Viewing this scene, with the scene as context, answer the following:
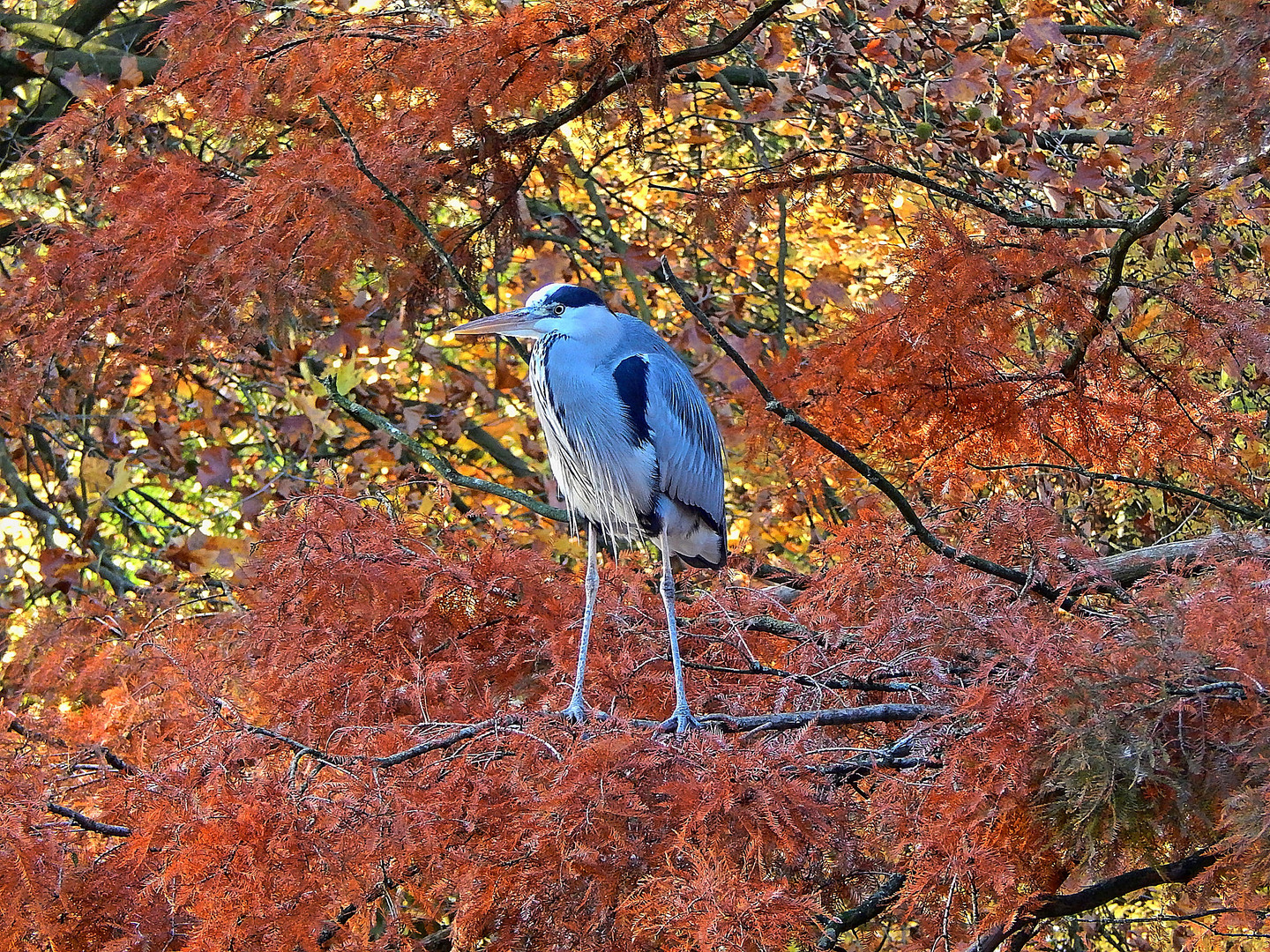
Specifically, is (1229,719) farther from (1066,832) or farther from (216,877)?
(216,877)

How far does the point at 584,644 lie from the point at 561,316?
37.5 inches

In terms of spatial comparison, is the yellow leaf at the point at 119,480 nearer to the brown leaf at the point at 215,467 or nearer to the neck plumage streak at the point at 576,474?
the brown leaf at the point at 215,467

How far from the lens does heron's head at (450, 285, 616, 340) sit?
12.1 feet

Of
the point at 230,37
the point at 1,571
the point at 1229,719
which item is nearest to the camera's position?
the point at 1229,719

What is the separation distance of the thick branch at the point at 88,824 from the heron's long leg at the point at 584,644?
35.1 inches

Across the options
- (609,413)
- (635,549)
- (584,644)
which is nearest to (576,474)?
(609,413)

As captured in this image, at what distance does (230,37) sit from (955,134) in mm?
2628

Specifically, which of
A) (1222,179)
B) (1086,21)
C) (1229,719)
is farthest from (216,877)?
(1086,21)

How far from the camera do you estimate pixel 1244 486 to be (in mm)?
3930

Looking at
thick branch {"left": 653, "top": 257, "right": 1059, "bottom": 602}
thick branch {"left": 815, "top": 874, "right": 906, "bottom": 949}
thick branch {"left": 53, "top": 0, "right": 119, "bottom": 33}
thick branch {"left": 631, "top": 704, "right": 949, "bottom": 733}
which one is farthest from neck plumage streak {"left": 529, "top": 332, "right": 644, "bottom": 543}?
thick branch {"left": 53, "top": 0, "right": 119, "bottom": 33}

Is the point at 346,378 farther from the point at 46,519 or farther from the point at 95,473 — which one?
the point at 46,519

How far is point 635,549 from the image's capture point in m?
5.05

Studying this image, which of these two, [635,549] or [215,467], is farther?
[215,467]

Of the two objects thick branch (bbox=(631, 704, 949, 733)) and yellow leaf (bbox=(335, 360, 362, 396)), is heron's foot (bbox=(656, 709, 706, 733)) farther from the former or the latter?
yellow leaf (bbox=(335, 360, 362, 396))
